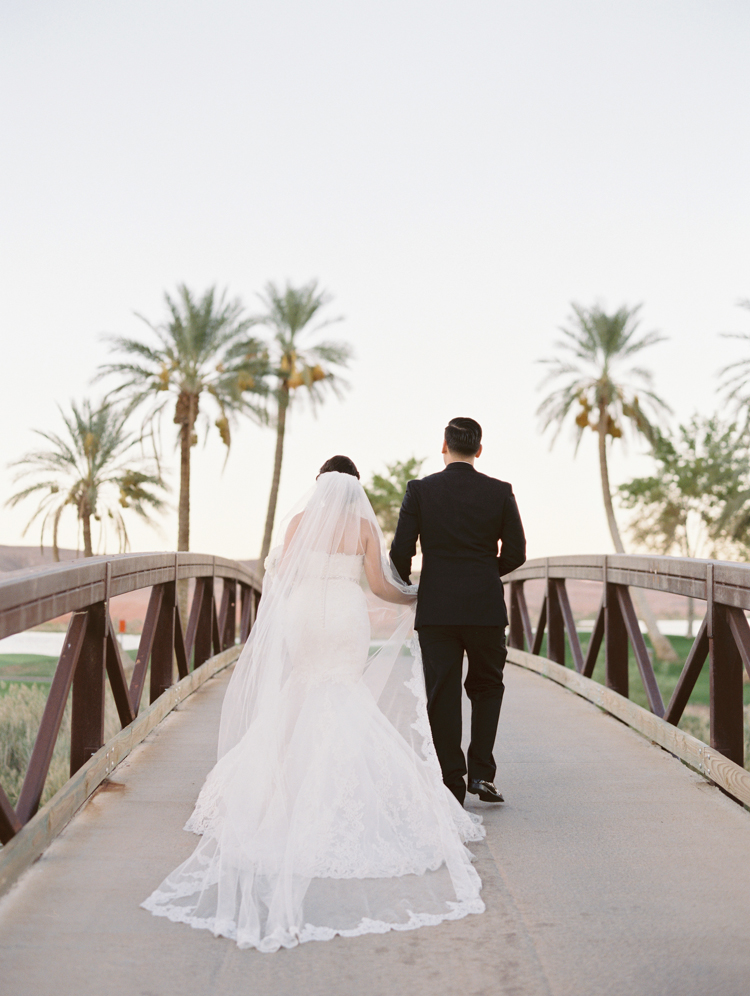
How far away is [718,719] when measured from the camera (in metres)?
Result: 5.05

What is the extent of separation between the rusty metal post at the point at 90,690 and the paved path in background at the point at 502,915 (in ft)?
0.89

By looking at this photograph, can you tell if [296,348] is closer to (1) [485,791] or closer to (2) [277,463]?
(2) [277,463]

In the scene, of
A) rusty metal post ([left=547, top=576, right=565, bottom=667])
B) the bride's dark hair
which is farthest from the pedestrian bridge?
rusty metal post ([left=547, top=576, right=565, bottom=667])

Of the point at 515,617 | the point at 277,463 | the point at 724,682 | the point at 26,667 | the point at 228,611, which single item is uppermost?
the point at 277,463

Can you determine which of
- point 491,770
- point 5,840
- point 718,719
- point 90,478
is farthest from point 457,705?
point 90,478

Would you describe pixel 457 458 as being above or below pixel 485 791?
above

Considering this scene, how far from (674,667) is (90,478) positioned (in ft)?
80.3

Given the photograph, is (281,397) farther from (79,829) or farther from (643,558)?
(79,829)

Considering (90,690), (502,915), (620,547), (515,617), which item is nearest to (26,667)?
(620,547)

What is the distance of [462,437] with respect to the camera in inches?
185

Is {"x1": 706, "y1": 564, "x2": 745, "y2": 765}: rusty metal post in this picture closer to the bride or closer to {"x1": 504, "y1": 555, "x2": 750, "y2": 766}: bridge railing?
{"x1": 504, "y1": 555, "x2": 750, "y2": 766}: bridge railing

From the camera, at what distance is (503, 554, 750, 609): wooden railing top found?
4.67 meters

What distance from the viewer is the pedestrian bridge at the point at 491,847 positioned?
8.98 ft

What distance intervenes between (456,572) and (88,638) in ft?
6.42
